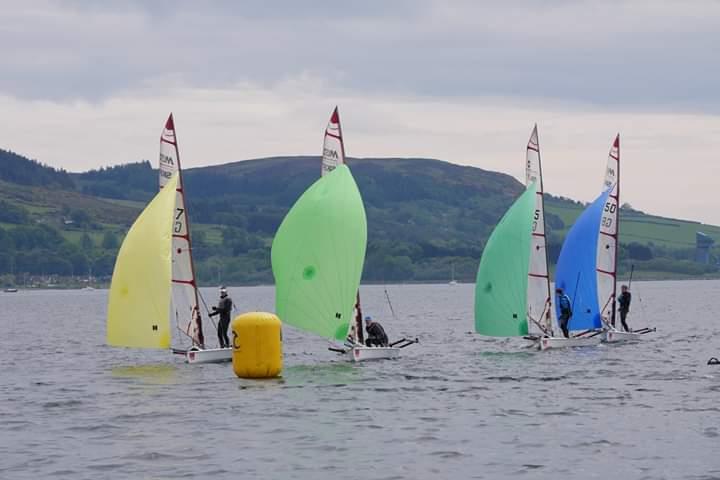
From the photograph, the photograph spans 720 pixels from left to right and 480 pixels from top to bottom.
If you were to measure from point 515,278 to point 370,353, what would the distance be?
8059 millimetres

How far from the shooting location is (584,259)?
178ft

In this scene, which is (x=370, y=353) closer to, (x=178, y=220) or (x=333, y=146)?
(x=333, y=146)

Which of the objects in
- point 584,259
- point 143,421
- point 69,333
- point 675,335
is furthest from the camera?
point 69,333

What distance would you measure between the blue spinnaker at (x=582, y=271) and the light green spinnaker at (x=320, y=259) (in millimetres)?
13605

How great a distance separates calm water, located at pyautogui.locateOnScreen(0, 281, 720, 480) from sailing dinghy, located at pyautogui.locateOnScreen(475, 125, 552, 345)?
1.28 metres

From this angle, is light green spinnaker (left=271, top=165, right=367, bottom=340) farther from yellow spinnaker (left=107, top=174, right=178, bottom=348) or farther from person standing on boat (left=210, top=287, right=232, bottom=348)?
yellow spinnaker (left=107, top=174, right=178, bottom=348)

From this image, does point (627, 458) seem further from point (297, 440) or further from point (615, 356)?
→ point (615, 356)

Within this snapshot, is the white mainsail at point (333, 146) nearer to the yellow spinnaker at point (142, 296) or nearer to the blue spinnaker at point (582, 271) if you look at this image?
the yellow spinnaker at point (142, 296)

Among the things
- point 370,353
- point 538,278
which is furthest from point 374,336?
point 538,278

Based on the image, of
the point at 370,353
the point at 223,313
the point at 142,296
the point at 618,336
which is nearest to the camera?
the point at 142,296

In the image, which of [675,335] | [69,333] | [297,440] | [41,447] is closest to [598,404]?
[297,440]

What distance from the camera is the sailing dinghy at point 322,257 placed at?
41875mm

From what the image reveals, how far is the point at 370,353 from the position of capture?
4456cm

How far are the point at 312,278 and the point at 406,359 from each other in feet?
27.0
